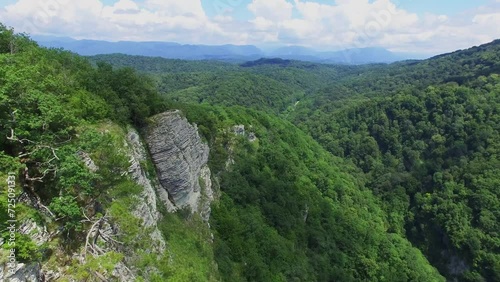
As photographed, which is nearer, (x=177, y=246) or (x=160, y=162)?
(x=177, y=246)

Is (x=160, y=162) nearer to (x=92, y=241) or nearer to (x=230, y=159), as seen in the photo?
(x=92, y=241)

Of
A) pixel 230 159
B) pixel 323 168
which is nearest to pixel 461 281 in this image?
pixel 323 168

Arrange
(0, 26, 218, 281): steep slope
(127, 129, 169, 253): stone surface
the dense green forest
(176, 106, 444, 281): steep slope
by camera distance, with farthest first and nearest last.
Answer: (176, 106, 444, 281): steep slope < (127, 129, 169, 253): stone surface < the dense green forest < (0, 26, 218, 281): steep slope

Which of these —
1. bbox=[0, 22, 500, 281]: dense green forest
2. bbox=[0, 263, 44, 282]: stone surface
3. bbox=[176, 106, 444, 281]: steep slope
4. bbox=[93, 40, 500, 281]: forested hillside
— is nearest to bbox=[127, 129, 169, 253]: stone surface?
bbox=[0, 22, 500, 281]: dense green forest

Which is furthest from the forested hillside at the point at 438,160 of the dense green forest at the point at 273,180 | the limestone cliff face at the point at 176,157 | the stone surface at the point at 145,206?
the stone surface at the point at 145,206

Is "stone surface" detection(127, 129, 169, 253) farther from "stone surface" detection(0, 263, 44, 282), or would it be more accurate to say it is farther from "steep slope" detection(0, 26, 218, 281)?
"stone surface" detection(0, 263, 44, 282)

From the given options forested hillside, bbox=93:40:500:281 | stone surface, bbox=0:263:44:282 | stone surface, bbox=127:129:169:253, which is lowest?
forested hillside, bbox=93:40:500:281
